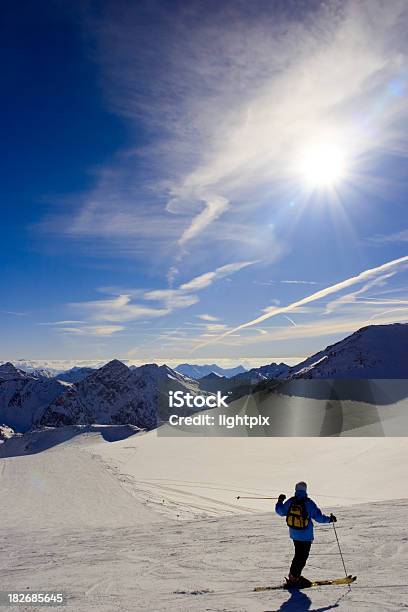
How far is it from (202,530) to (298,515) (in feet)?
23.6

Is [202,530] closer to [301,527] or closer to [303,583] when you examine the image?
[303,583]

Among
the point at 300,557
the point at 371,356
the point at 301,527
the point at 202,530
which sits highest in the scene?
the point at 371,356

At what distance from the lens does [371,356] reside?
71.1 meters

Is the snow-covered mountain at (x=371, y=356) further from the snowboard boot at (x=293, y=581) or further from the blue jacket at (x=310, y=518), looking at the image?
the snowboard boot at (x=293, y=581)

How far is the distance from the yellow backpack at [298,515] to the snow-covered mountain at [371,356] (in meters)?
59.4

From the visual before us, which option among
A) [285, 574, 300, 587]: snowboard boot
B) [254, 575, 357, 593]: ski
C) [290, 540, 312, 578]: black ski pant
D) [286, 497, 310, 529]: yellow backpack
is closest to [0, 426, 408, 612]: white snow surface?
[254, 575, 357, 593]: ski

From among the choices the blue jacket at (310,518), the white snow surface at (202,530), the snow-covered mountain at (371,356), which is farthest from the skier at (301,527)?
the snow-covered mountain at (371,356)

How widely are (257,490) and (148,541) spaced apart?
12.7 meters

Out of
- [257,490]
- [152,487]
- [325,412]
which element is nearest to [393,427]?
[325,412]

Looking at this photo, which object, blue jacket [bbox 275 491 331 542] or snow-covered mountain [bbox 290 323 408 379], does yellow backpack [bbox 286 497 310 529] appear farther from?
snow-covered mountain [bbox 290 323 408 379]

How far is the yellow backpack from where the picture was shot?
8.45 meters

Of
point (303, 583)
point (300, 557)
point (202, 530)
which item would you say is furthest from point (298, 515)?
point (202, 530)

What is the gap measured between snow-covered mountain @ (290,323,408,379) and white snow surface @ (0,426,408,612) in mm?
33285

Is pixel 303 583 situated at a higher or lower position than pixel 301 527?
lower
